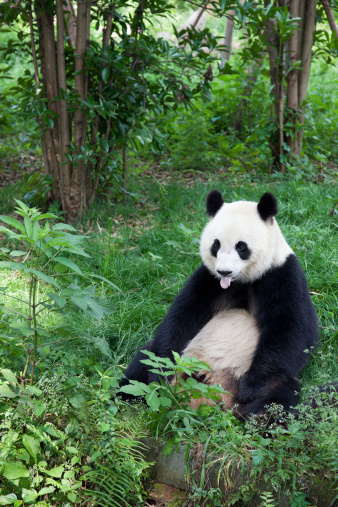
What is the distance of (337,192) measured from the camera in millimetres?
5980

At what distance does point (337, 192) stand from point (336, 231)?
104 centimetres

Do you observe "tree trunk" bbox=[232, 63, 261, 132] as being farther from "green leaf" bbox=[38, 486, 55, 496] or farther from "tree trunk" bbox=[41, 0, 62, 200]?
"green leaf" bbox=[38, 486, 55, 496]

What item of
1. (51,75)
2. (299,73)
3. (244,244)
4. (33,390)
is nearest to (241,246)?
(244,244)

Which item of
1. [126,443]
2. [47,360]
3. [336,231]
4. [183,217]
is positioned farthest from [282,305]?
[183,217]

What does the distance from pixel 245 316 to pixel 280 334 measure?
32 cm

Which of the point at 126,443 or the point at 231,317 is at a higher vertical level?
the point at 231,317

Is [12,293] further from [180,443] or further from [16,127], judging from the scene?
[16,127]

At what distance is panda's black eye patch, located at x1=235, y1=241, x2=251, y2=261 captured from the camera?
10.5ft

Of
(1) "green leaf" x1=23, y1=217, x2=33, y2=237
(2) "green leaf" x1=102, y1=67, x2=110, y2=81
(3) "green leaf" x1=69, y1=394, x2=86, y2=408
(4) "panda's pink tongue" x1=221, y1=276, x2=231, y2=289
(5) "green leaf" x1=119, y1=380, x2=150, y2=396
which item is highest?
(2) "green leaf" x1=102, y1=67, x2=110, y2=81

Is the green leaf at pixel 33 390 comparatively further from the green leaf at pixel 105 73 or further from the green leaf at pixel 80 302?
the green leaf at pixel 105 73

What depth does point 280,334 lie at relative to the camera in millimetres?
3080

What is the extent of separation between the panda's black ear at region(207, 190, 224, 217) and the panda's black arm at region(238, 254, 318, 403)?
58 cm

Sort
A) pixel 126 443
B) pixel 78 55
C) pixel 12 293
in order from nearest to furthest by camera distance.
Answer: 1. pixel 126 443
2. pixel 12 293
3. pixel 78 55

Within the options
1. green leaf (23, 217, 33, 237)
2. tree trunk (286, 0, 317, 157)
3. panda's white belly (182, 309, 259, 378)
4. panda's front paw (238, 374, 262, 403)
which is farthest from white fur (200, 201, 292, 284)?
tree trunk (286, 0, 317, 157)
